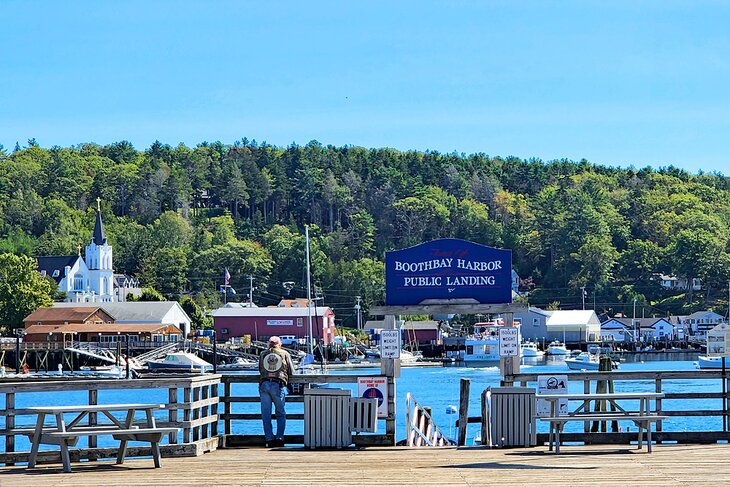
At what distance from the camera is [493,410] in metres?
17.6

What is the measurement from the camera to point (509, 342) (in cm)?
1914

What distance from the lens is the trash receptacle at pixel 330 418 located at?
17.8 m

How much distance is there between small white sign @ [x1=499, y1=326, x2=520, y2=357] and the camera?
19.1m

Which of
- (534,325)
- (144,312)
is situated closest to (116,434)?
(144,312)

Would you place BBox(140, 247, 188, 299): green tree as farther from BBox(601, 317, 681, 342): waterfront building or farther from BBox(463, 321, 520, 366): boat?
BBox(601, 317, 681, 342): waterfront building

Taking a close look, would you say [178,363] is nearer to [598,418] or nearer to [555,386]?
[555,386]

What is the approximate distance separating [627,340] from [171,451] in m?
136

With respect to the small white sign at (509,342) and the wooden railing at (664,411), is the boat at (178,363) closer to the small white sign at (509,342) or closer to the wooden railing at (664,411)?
the small white sign at (509,342)

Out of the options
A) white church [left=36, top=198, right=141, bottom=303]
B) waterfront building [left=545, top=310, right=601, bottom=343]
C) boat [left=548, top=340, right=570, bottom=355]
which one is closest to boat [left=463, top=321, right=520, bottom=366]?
boat [left=548, top=340, right=570, bottom=355]

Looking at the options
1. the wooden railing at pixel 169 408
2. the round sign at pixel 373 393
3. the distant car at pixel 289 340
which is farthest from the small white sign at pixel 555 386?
the distant car at pixel 289 340

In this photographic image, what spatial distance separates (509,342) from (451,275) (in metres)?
1.43

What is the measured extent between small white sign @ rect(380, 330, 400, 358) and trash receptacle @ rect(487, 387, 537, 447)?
2.03 metres

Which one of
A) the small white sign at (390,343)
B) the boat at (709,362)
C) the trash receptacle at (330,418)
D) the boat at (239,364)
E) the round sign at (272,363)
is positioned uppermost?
the small white sign at (390,343)

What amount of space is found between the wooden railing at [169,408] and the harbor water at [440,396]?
5.32 m
